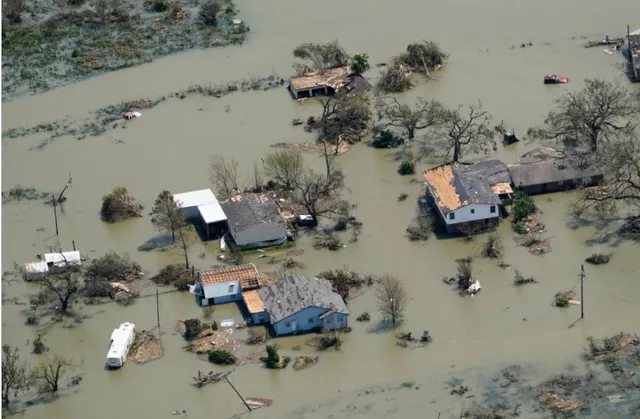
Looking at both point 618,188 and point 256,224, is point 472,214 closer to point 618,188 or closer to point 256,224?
point 618,188

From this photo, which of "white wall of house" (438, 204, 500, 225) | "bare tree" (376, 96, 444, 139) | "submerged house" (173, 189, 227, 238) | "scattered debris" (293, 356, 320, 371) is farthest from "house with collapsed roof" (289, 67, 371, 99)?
"scattered debris" (293, 356, 320, 371)

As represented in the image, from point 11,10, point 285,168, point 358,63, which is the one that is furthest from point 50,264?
point 11,10

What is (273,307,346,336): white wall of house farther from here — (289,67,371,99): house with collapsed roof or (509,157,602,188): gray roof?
(289,67,371,99): house with collapsed roof

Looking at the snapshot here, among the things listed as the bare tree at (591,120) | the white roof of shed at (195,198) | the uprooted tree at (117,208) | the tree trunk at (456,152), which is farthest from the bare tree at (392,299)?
the bare tree at (591,120)

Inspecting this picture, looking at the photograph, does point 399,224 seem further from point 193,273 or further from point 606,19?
point 606,19

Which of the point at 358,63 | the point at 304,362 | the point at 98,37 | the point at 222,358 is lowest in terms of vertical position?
the point at 304,362

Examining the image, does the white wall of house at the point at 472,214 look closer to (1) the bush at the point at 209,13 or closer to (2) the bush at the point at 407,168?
(2) the bush at the point at 407,168

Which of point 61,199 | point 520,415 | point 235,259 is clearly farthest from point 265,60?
point 520,415
